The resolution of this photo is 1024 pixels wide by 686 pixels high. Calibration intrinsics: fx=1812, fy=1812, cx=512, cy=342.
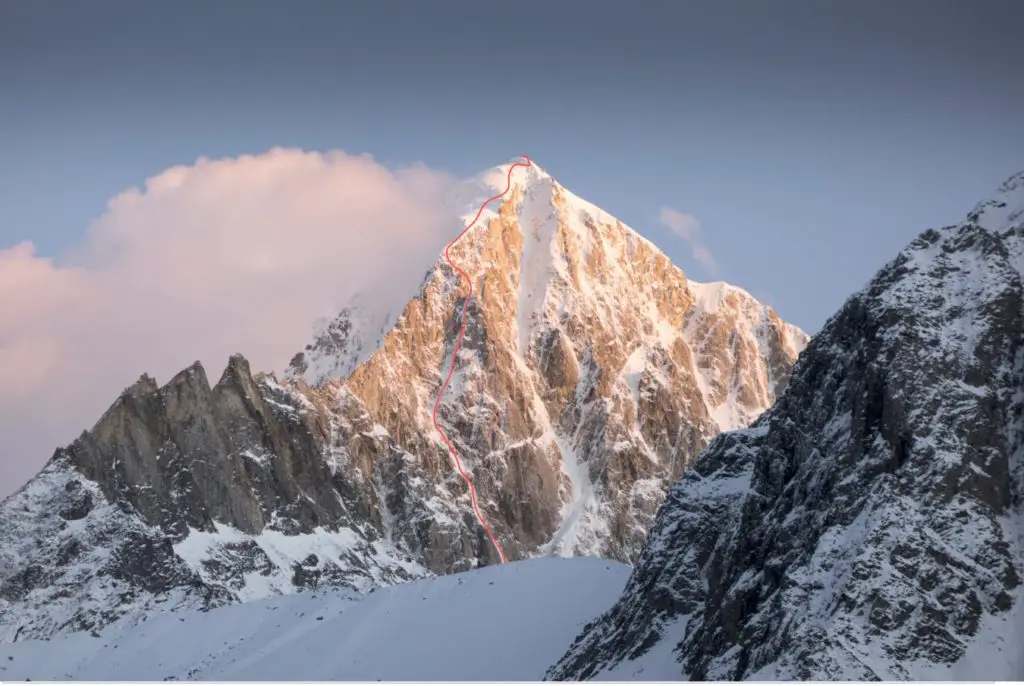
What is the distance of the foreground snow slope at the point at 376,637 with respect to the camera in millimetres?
132250

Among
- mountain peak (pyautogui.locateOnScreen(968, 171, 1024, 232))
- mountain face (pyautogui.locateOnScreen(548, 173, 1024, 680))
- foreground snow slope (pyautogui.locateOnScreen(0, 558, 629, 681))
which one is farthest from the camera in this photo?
foreground snow slope (pyautogui.locateOnScreen(0, 558, 629, 681))

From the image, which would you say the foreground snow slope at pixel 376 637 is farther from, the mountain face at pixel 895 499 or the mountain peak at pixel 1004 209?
the mountain peak at pixel 1004 209

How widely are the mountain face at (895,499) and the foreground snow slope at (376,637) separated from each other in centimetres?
2369

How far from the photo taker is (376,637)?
14312cm

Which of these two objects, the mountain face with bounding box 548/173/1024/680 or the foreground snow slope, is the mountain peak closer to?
the mountain face with bounding box 548/173/1024/680

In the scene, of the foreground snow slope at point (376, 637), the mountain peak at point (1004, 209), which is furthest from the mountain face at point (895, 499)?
the foreground snow slope at point (376, 637)

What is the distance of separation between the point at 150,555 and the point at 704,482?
9027 centimetres

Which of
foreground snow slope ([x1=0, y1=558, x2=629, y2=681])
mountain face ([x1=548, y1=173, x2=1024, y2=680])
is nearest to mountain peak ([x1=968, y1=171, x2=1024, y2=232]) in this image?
mountain face ([x1=548, y1=173, x2=1024, y2=680])

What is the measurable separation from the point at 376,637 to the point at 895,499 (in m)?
63.0

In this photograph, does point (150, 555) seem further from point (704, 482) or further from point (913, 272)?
point (913, 272)

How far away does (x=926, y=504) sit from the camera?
89.4 metres

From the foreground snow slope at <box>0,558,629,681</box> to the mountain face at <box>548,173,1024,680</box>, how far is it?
77.7 ft

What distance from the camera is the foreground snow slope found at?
132m

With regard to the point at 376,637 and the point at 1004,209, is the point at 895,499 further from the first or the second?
the point at 376,637
